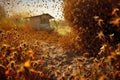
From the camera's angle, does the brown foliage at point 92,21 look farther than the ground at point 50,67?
Yes

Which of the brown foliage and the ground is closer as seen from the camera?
the ground

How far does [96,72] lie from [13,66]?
198cm

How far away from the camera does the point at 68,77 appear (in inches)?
256

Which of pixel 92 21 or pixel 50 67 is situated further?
pixel 92 21

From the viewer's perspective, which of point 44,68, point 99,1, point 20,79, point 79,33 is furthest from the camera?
point 79,33

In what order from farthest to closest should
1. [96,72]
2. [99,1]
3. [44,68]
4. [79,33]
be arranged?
[79,33], [99,1], [44,68], [96,72]

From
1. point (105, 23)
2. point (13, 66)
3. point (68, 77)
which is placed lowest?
point (68, 77)

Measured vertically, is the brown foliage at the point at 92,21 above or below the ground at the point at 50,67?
above

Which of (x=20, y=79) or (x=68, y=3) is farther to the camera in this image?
(x=68, y=3)

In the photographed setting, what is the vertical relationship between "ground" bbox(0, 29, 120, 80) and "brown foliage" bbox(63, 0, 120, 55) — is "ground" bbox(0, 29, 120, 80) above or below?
below

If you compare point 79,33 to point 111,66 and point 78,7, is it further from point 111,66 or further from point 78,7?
point 111,66

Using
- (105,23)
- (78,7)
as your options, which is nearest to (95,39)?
(105,23)

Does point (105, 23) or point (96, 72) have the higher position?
point (105, 23)

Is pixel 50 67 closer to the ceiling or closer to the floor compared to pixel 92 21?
closer to the floor
